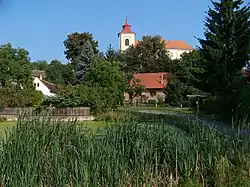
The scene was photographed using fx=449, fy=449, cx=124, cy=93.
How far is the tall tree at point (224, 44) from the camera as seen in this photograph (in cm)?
3053

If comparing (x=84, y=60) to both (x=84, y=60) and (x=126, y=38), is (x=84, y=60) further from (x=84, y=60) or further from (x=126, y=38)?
(x=126, y=38)

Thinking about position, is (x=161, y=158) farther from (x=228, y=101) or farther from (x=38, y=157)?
(x=228, y=101)

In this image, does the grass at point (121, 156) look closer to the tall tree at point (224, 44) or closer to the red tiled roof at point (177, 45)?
the tall tree at point (224, 44)

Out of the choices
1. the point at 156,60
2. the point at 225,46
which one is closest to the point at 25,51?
the point at 225,46

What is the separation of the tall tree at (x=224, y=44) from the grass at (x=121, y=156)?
24054 mm

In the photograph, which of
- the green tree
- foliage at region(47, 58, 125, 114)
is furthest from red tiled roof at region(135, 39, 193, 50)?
foliage at region(47, 58, 125, 114)

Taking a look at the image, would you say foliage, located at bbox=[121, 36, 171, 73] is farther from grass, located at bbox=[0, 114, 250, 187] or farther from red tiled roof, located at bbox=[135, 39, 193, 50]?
grass, located at bbox=[0, 114, 250, 187]

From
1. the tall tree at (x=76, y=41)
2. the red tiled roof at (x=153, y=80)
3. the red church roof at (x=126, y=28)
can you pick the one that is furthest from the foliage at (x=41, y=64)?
the red tiled roof at (x=153, y=80)

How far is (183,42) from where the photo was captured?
393 ft

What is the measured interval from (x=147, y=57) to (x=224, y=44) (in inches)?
1684

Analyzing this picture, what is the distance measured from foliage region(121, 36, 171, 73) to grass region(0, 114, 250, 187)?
64.4m

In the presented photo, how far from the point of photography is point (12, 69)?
43.0 meters

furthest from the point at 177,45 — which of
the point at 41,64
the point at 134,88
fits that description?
the point at 134,88

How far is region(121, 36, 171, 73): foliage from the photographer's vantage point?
7281 centimetres
